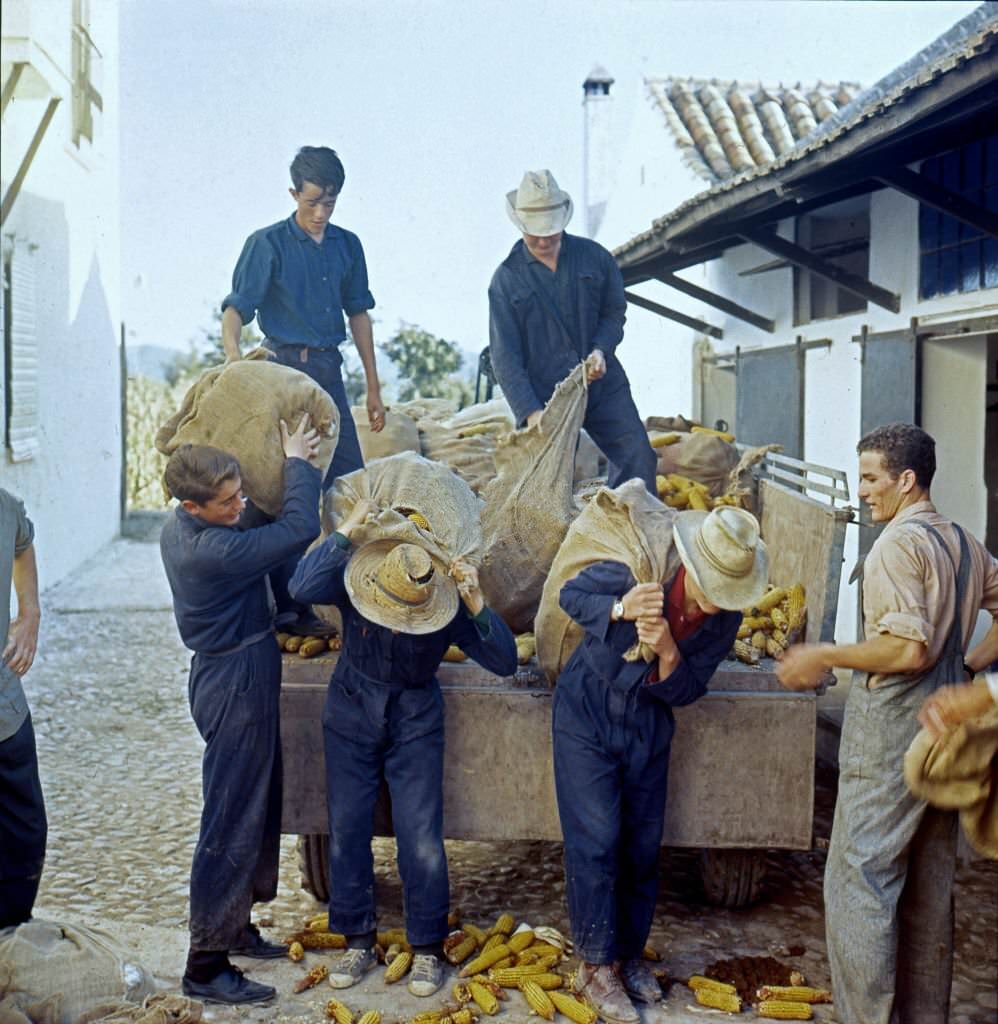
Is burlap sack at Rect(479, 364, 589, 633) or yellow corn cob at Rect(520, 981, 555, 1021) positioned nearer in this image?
yellow corn cob at Rect(520, 981, 555, 1021)

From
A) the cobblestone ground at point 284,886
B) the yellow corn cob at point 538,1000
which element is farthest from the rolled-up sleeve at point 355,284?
the yellow corn cob at point 538,1000

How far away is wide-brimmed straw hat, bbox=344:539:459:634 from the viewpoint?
3.36m

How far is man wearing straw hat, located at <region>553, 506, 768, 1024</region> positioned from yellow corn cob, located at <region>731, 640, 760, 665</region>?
0.36 metres

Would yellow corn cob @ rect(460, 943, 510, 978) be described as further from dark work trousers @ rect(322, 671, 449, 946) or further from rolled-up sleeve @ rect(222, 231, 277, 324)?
rolled-up sleeve @ rect(222, 231, 277, 324)

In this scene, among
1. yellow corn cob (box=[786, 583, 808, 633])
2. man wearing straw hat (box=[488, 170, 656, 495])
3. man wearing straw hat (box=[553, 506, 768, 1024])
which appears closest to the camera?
man wearing straw hat (box=[553, 506, 768, 1024])

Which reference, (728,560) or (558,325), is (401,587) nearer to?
(728,560)

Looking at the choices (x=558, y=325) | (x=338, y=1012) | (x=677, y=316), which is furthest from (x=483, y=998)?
(x=677, y=316)

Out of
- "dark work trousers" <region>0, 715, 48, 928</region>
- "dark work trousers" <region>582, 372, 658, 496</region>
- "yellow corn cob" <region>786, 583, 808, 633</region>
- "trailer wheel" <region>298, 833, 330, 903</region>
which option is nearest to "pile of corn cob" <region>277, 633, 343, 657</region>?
"trailer wheel" <region>298, 833, 330, 903</region>

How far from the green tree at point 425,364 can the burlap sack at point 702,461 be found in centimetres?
154

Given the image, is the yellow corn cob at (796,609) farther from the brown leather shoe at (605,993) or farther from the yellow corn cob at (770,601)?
the brown leather shoe at (605,993)

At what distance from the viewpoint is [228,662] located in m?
3.52

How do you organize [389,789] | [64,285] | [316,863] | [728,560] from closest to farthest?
[728,560]
[389,789]
[316,863]
[64,285]

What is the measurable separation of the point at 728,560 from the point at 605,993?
131cm

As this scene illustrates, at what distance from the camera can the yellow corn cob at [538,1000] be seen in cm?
336
